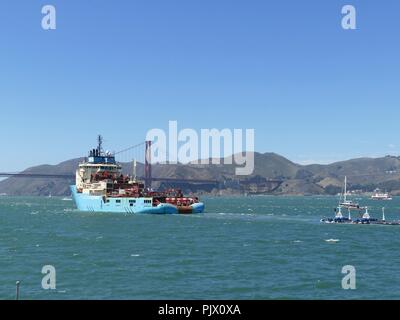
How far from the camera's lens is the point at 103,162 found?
154m

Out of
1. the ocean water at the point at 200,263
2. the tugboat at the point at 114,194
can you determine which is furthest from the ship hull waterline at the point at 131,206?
the ocean water at the point at 200,263

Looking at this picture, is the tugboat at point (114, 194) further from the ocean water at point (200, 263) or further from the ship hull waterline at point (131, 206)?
the ocean water at point (200, 263)

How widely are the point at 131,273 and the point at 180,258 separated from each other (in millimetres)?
9925

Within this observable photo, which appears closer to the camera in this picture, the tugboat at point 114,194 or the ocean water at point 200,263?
the ocean water at point 200,263

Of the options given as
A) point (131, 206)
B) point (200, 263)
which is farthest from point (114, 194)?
point (200, 263)

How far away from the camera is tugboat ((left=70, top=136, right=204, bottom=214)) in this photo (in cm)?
13262

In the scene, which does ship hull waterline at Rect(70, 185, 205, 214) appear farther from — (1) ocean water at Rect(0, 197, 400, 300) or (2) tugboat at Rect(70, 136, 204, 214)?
(1) ocean water at Rect(0, 197, 400, 300)

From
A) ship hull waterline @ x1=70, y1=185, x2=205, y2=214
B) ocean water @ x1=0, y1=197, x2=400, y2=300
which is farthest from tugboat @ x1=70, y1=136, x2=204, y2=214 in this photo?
ocean water @ x1=0, y1=197, x2=400, y2=300

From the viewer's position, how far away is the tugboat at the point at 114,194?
13262 cm

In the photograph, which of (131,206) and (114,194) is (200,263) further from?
(114,194)

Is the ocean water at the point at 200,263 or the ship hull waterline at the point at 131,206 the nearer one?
the ocean water at the point at 200,263
